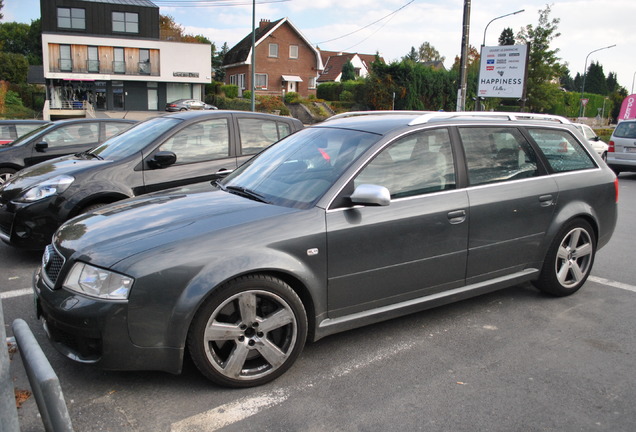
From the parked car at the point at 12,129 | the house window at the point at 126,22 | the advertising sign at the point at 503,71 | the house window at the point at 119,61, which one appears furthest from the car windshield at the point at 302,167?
the house window at the point at 126,22

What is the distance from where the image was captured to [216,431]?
111 inches

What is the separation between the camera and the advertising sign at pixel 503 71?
2284cm

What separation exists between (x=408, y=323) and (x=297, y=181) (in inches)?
58.0

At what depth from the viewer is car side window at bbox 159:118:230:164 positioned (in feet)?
20.3

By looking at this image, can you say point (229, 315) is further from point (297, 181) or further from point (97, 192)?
point (97, 192)

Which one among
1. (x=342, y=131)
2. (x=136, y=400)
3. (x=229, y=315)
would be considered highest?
(x=342, y=131)

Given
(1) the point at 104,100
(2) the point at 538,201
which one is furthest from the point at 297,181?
(1) the point at 104,100

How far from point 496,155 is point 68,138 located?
7530mm

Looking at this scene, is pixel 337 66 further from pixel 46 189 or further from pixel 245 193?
pixel 245 193

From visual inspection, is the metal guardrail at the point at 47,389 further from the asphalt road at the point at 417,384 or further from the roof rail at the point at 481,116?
the roof rail at the point at 481,116

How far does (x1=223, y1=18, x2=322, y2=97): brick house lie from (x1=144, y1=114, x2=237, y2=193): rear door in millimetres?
53066

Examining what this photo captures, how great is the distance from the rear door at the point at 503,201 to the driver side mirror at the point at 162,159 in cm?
320

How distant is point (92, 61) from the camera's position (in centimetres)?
4847

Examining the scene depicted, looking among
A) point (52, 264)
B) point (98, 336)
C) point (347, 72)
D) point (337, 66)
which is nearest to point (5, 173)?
point (52, 264)
